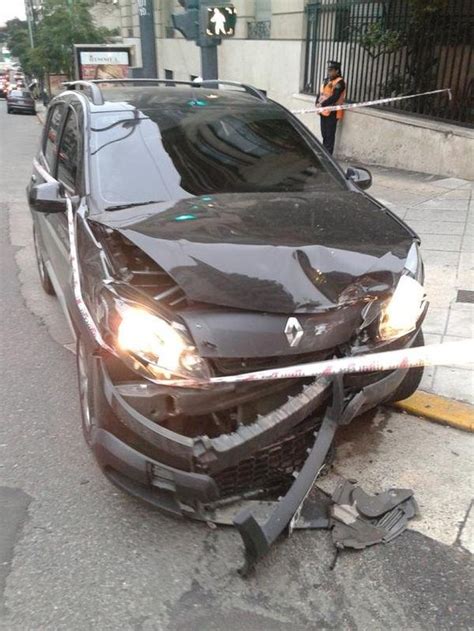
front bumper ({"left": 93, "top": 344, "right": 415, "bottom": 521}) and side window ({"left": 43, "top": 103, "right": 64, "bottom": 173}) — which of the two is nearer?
front bumper ({"left": 93, "top": 344, "right": 415, "bottom": 521})

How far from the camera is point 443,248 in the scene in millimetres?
6570

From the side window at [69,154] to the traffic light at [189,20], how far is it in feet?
12.8

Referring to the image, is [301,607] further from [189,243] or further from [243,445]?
[189,243]

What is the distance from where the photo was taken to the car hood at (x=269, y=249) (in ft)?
8.80

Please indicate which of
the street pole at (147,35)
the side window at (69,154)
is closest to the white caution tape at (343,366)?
the side window at (69,154)

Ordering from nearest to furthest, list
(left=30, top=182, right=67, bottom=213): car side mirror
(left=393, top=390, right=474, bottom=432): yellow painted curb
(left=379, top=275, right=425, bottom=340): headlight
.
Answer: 1. (left=379, top=275, right=425, bottom=340): headlight
2. (left=393, top=390, right=474, bottom=432): yellow painted curb
3. (left=30, top=182, right=67, bottom=213): car side mirror

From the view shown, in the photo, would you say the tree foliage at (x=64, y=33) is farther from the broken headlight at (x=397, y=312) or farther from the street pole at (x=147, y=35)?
the broken headlight at (x=397, y=312)

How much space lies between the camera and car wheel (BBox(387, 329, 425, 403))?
3.54m

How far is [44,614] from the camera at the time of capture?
95.4 inches

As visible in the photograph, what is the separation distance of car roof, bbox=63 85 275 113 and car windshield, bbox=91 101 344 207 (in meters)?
0.08

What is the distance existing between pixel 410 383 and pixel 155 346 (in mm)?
1734

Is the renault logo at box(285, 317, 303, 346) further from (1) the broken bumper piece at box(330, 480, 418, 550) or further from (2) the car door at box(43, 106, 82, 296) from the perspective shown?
(2) the car door at box(43, 106, 82, 296)

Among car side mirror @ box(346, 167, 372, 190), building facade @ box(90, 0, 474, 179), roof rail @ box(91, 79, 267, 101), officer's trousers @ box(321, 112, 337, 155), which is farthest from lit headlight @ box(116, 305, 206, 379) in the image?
officer's trousers @ box(321, 112, 337, 155)

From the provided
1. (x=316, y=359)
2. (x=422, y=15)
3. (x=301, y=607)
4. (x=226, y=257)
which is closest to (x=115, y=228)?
(x=226, y=257)
